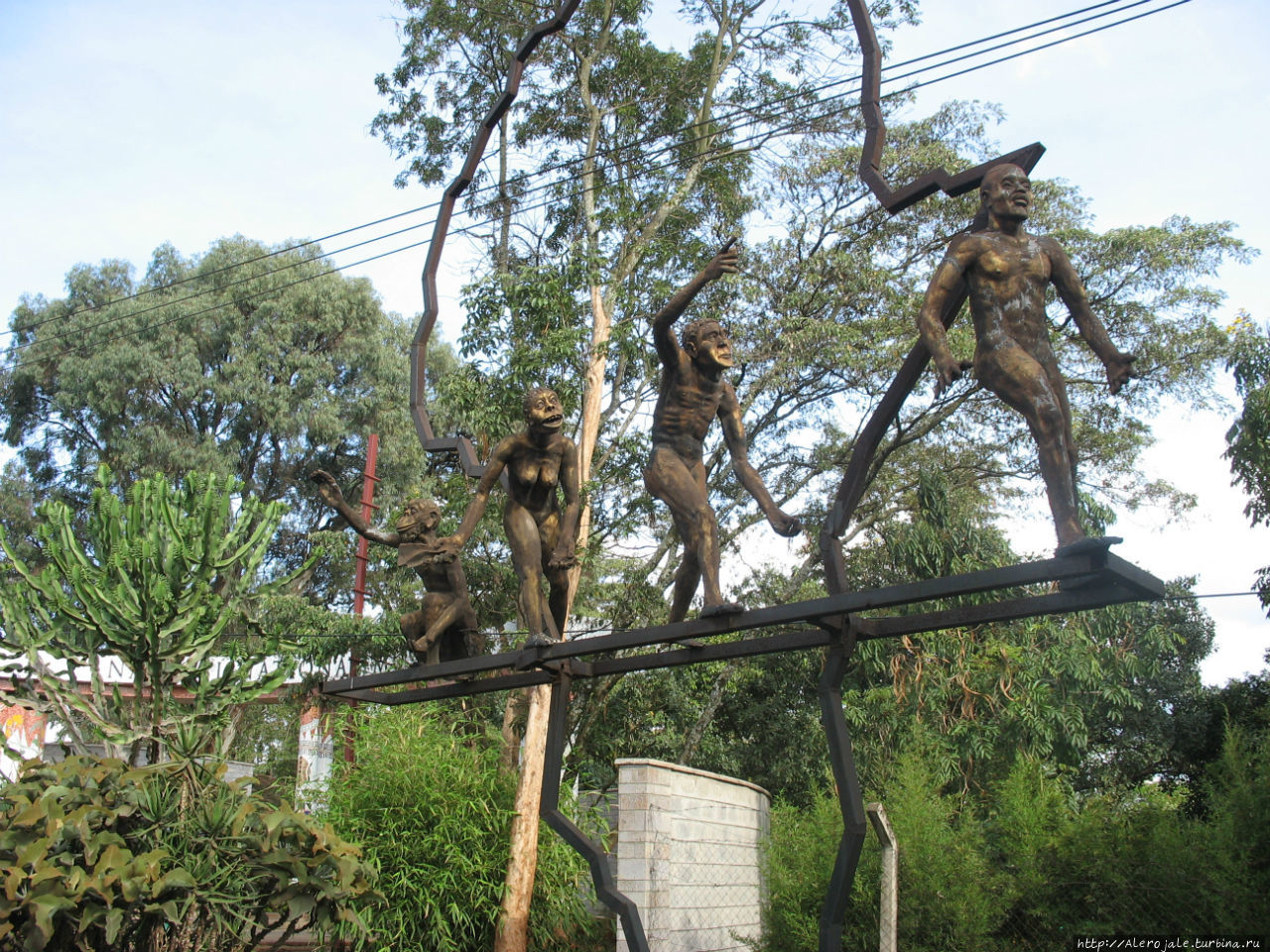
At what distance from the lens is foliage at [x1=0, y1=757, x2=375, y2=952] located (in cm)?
517

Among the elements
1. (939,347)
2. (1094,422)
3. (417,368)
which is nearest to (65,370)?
(417,368)

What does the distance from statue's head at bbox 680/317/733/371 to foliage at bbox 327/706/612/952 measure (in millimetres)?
5552

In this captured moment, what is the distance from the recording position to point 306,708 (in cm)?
1362

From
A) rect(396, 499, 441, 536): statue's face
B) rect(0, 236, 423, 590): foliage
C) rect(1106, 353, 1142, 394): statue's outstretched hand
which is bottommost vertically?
rect(1106, 353, 1142, 394): statue's outstretched hand

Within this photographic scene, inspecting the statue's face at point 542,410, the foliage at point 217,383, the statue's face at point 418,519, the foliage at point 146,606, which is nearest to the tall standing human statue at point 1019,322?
the statue's face at point 542,410

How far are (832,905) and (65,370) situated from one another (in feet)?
62.7

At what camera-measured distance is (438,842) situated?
902 cm

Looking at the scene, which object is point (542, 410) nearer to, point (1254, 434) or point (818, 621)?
point (818, 621)

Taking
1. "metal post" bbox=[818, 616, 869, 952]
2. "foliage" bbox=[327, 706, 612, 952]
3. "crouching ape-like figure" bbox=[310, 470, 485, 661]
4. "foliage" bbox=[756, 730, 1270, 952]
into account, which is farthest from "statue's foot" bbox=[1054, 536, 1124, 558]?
"foliage" bbox=[327, 706, 612, 952]

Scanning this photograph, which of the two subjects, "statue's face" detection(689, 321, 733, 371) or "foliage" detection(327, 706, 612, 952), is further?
"foliage" detection(327, 706, 612, 952)

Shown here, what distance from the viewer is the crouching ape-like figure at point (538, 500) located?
219 inches

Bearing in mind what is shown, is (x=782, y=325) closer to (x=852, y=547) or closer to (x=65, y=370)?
(x=852, y=547)

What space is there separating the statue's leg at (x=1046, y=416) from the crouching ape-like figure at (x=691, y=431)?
1.24m

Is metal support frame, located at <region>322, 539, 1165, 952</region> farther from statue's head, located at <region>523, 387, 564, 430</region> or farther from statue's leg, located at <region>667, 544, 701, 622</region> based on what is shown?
statue's head, located at <region>523, 387, 564, 430</region>
